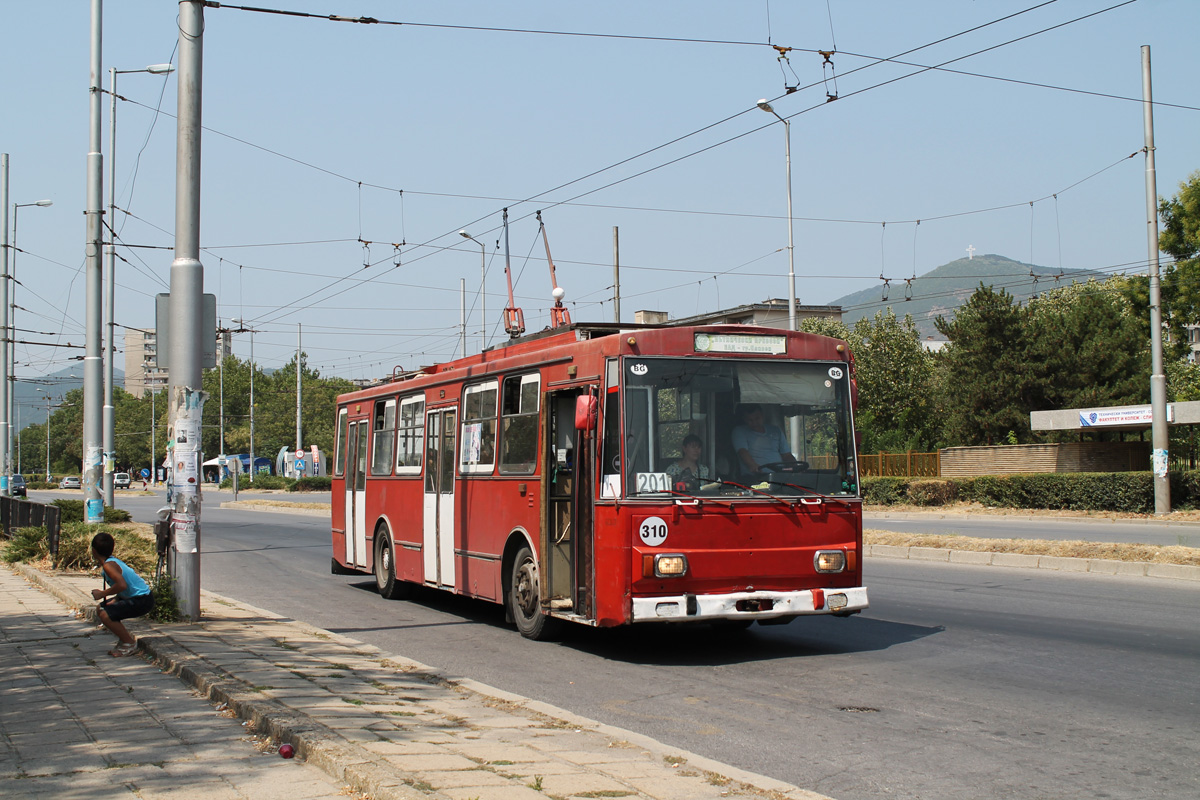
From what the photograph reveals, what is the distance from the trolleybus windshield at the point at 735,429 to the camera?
9547mm

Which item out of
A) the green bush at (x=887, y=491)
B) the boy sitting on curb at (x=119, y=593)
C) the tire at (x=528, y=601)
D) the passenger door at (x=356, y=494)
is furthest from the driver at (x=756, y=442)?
the green bush at (x=887, y=491)

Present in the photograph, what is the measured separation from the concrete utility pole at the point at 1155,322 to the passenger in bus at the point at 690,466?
20327 millimetres

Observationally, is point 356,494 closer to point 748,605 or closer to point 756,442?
point 756,442

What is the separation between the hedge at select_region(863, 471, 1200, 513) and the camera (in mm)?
28750

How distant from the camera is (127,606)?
33.8 ft

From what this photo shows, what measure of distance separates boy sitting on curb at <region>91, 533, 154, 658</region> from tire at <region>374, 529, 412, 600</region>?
15.5ft

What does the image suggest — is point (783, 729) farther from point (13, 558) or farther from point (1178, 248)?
point (1178, 248)

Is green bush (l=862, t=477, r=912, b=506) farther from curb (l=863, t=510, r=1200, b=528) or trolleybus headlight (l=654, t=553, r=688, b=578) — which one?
trolleybus headlight (l=654, t=553, r=688, b=578)

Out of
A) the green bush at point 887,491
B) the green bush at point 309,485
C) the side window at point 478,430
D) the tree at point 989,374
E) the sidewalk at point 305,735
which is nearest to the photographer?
the sidewalk at point 305,735

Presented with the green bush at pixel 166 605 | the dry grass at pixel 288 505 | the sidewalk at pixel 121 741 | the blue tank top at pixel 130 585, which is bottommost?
the dry grass at pixel 288 505

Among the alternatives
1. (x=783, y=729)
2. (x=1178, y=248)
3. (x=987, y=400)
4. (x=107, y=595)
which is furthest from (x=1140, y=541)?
(x=987, y=400)

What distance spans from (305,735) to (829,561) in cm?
527

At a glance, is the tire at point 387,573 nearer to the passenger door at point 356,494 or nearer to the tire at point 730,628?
the passenger door at point 356,494

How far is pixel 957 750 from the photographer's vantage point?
21.2 feet
